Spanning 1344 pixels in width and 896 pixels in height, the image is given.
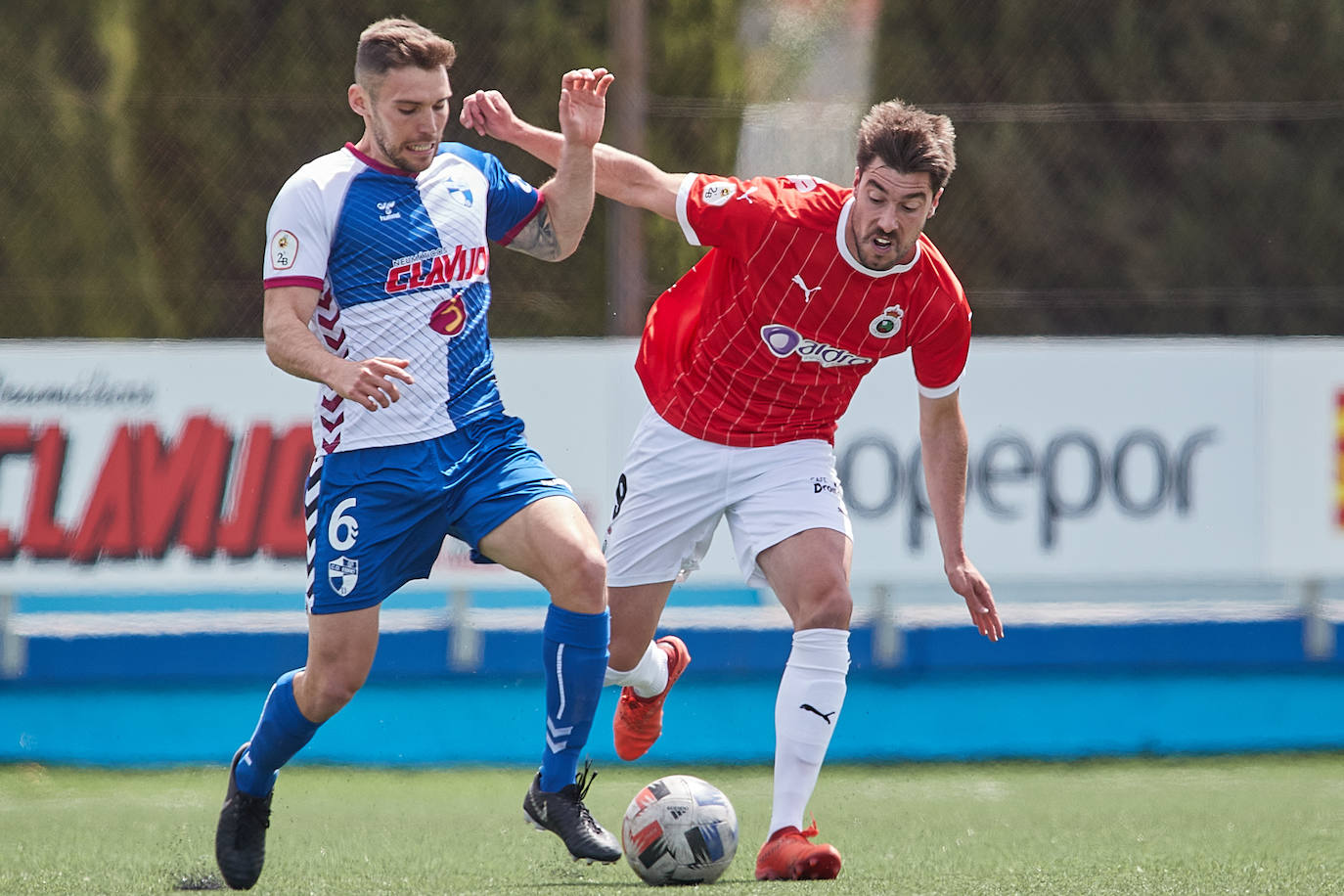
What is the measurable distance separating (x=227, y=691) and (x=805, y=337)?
433 centimetres

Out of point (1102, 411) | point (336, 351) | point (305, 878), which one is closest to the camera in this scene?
point (336, 351)

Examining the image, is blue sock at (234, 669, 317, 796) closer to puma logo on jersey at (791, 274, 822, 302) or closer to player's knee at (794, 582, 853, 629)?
player's knee at (794, 582, 853, 629)

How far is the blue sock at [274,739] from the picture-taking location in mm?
4613

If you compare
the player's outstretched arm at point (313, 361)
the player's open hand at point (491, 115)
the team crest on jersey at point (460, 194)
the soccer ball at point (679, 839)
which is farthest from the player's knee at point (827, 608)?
the player's open hand at point (491, 115)

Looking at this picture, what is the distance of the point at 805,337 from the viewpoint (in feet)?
16.4

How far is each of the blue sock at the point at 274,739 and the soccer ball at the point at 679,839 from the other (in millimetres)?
905

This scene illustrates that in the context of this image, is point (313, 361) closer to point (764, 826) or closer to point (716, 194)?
point (716, 194)

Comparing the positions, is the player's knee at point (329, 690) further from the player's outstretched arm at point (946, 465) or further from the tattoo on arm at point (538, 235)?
the player's outstretched arm at point (946, 465)

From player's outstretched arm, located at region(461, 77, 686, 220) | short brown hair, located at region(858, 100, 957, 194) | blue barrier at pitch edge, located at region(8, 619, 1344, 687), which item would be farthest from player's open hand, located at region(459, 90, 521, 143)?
blue barrier at pitch edge, located at region(8, 619, 1344, 687)

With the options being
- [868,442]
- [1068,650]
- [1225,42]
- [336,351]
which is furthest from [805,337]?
[1225,42]

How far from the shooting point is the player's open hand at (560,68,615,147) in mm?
4633

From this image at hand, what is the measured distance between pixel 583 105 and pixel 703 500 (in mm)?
1240

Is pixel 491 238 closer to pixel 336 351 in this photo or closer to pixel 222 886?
pixel 336 351

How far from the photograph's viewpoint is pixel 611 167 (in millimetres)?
5090
